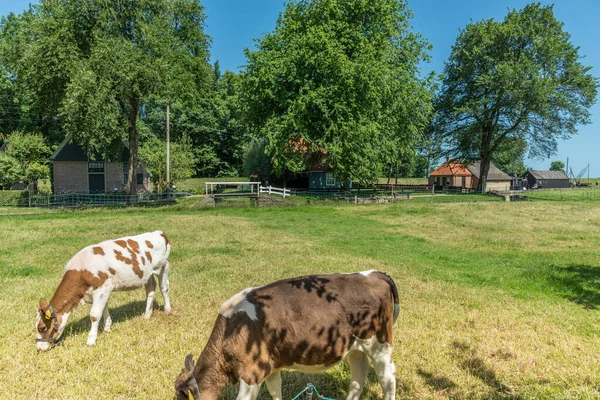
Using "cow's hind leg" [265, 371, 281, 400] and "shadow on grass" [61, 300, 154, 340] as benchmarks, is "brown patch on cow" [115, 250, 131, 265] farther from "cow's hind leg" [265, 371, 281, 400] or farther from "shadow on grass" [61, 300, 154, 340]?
"cow's hind leg" [265, 371, 281, 400]

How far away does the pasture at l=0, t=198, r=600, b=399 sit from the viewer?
16.4ft

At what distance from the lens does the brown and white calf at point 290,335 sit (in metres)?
3.63

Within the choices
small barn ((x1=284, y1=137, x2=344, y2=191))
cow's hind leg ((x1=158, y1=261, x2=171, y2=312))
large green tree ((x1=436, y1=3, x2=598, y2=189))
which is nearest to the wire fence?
small barn ((x1=284, y1=137, x2=344, y2=191))

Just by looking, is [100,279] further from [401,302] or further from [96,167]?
[96,167]

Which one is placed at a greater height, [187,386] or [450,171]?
[450,171]

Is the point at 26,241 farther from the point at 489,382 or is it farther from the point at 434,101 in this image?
the point at 434,101

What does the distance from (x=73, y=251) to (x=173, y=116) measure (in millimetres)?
51772

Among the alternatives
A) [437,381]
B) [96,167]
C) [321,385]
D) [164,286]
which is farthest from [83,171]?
[437,381]

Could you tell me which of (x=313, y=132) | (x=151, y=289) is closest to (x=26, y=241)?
(x=151, y=289)

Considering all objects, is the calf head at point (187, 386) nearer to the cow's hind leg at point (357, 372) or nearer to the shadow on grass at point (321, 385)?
the shadow on grass at point (321, 385)

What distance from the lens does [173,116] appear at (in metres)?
60.0

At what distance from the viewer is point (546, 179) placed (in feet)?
274

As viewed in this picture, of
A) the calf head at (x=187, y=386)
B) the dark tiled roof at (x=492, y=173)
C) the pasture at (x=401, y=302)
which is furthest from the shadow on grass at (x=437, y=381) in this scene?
the dark tiled roof at (x=492, y=173)

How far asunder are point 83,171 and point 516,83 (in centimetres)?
4909
